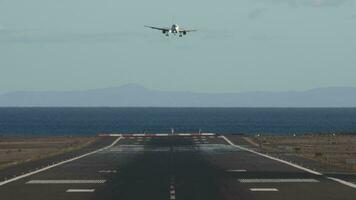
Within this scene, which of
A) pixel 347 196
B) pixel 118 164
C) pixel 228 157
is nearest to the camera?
pixel 347 196

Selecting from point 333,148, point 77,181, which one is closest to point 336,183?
point 77,181

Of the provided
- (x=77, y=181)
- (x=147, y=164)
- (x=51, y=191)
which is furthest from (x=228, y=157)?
(x=51, y=191)

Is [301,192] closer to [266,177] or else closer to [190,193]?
[190,193]

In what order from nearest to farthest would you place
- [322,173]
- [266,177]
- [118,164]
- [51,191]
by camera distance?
[51,191] < [266,177] < [322,173] < [118,164]

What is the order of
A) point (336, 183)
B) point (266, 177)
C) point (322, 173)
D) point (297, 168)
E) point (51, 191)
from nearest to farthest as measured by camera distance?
point (51, 191) < point (336, 183) < point (266, 177) < point (322, 173) < point (297, 168)

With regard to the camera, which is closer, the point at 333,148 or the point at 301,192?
Answer: the point at 301,192

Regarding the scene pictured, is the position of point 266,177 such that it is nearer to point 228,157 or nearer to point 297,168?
point 297,168
